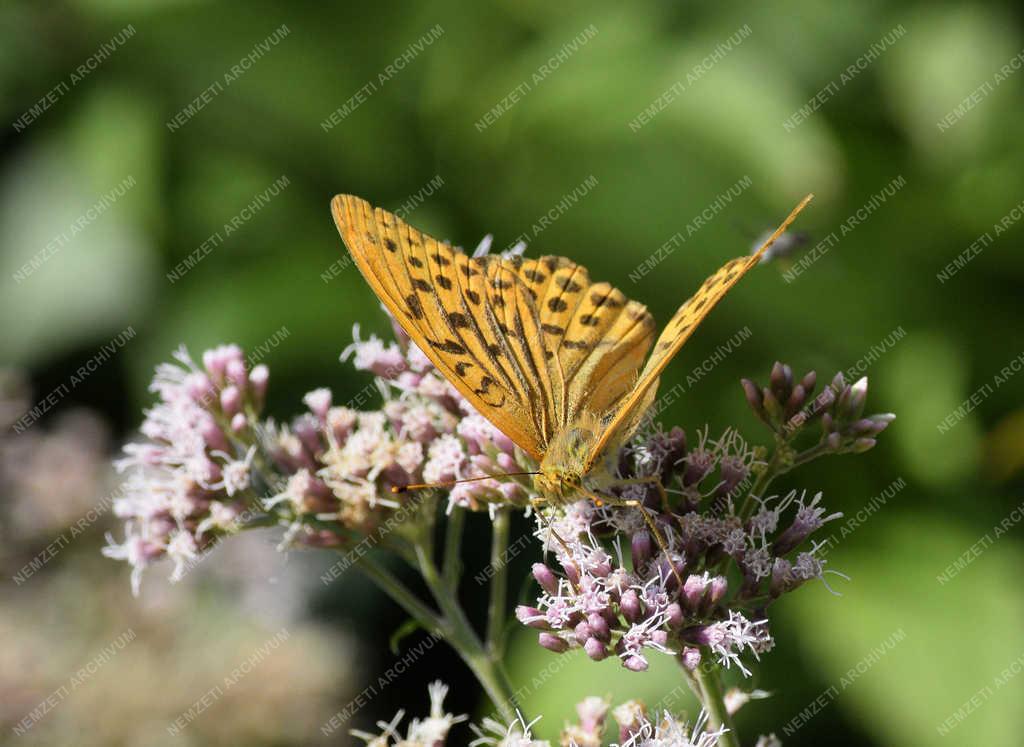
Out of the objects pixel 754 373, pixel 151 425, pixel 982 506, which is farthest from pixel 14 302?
pixel 982 506

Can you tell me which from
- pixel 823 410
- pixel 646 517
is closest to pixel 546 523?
pixel 646 517

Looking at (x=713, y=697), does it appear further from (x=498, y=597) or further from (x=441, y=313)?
(x=441, y=313)

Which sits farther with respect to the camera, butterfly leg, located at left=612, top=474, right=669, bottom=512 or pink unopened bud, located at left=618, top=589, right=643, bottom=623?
butterfly leg, located at left=612, top=474, right=669, bottom=512

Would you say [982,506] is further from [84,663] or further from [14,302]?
[14,302]

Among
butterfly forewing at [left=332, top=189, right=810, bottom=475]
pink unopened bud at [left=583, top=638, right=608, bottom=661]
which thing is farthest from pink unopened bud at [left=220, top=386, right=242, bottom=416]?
pink unopened bud at [left=583, top=638, right=608, bottom=661]

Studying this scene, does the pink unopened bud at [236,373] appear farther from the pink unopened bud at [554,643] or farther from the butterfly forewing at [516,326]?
the pink unopened bud at [554,643]

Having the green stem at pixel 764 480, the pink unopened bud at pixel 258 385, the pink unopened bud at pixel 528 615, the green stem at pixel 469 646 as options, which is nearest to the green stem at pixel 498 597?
the green stem at pixel 469 646

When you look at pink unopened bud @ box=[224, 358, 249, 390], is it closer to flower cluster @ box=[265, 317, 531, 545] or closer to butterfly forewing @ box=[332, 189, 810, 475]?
flower cluster @ box=[265, 317, 531, 545]
